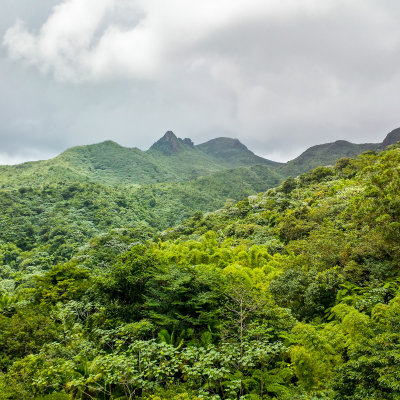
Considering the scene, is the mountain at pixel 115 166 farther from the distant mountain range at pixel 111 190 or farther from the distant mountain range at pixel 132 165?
the distant mountain range at pixel 111 190

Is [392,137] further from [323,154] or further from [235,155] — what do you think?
[235,155]

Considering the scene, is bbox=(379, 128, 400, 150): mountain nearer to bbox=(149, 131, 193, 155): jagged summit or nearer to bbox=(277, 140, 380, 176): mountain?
bbox=(277, 140, 380, 176): mountain

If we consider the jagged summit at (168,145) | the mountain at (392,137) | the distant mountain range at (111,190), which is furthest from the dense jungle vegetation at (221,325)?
the jagged summit at (168,145)

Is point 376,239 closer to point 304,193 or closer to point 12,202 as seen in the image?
point 304,193

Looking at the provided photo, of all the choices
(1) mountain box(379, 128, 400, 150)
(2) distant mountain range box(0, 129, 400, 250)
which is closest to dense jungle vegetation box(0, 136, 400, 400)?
(2) distant mountain range box(0, 129, 400, 250)

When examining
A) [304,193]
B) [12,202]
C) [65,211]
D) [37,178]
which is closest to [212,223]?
[304,193]

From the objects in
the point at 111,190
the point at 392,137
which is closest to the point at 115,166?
the point at 111,190

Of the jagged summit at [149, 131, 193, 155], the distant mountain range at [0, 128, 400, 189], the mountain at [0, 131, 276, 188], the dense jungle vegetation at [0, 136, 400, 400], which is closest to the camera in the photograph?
the dense jungle vegetation at [0, 136, 400, 400]

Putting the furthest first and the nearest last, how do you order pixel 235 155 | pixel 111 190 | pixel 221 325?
pixel 235 155, pixel 111 190, pixel 221 325

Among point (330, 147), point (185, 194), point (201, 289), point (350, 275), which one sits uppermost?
point (330, 147)

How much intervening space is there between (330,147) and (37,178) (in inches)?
4486

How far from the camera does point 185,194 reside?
77.2 metres

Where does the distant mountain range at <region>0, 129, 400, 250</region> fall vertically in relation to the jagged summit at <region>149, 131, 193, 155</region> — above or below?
below

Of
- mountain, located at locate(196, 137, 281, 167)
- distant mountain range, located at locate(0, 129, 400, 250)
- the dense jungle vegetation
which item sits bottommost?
the dense jungle vegetation
